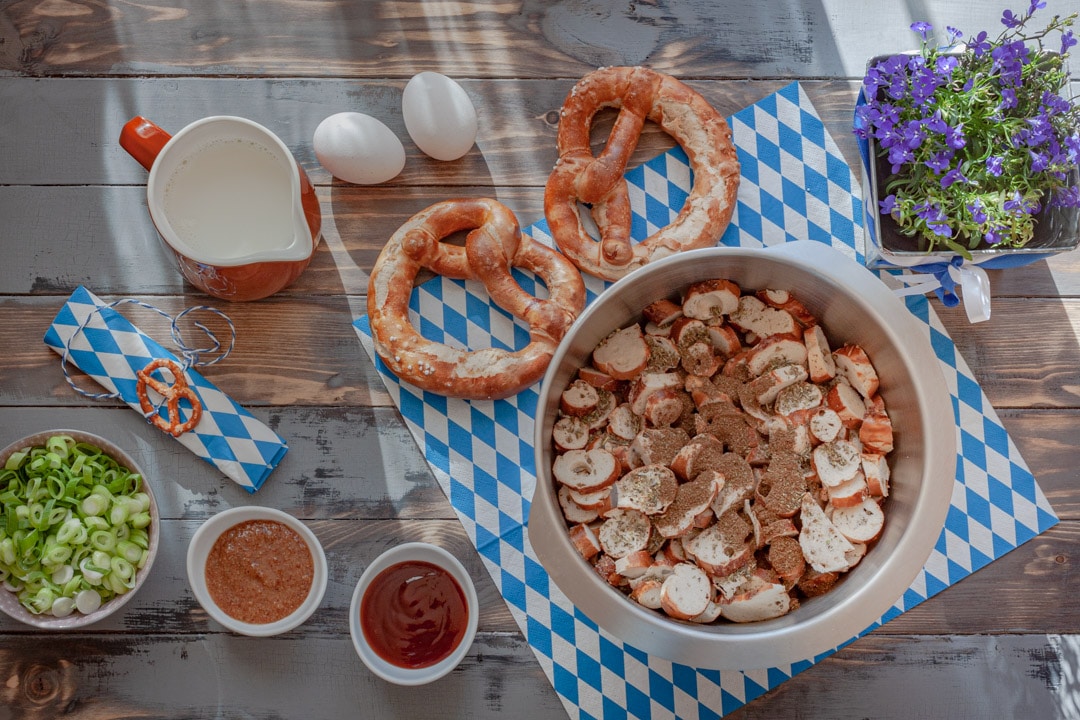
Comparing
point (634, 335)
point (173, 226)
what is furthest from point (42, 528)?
point (634, 335)

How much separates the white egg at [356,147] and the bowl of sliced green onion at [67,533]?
2.06ft

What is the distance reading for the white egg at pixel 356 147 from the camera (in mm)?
1452

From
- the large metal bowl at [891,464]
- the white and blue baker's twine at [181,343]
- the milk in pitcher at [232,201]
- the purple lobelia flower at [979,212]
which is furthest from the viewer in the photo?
the white and blue baker's twine at [181,343]

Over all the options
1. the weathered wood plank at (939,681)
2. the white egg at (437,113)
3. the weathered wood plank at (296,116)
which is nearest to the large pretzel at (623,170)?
the weathered wood plank at (296,116)

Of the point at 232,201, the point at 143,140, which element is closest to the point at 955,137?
the point at 232,201

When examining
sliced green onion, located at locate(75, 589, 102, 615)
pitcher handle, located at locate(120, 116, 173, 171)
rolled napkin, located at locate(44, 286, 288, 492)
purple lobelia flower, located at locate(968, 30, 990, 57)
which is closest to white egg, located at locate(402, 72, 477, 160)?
pitcher handle, located at locate(120, 116, 173, 171)

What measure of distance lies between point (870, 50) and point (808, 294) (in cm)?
64

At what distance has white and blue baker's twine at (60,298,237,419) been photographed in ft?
5.02

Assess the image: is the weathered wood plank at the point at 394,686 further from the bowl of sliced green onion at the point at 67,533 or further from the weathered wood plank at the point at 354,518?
the bowl of sliced green onion at the point at 67,533

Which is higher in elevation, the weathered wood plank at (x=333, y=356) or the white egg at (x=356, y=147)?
the white egg at (x=356, y=147)

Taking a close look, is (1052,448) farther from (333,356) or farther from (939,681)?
(333,356)

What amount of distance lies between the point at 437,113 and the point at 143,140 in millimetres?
488

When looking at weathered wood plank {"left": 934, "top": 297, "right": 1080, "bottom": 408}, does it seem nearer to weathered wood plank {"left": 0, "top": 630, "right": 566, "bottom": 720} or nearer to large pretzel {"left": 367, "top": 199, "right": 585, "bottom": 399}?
large pretzel {"left": 367, "top": 199, "right": 585, "bottom": 399}

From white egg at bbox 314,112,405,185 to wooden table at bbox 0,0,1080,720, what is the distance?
0.25 feet
